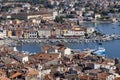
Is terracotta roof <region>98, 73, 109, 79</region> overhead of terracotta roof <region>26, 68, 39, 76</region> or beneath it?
beneath

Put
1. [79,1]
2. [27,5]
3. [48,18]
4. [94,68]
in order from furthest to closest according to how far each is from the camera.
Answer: [79,1]
[27,5]
[48,18]
[94,68]

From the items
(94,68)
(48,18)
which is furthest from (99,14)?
(94,68)

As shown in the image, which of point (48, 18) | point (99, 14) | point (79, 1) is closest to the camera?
point (48, 18)

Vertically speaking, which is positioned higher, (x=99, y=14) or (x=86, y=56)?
(x=86, y=56)

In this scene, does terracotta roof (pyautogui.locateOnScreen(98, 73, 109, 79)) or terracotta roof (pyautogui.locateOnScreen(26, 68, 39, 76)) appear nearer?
Result: terracotta roof (pyautogui.locateOnScreen(98, 73, 109, 79))

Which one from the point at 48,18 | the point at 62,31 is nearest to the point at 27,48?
the point at 62,31

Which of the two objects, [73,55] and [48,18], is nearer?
[73,55]

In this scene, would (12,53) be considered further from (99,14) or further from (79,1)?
(79,1)

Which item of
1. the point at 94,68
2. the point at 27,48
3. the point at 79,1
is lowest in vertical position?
the point at 79,1

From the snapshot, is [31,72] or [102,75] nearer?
[102,75]

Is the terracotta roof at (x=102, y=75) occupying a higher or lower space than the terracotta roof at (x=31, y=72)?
lower

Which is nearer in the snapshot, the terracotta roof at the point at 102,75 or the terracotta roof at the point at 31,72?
the terracotta roof at the point at 102,75
